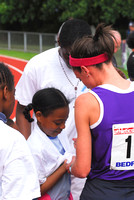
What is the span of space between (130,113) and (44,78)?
A: 1373 mm

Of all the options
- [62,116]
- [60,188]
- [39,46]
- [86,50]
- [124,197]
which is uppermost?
[86,50]

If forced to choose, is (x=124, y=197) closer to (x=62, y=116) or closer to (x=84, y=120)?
(x=84, y=120)

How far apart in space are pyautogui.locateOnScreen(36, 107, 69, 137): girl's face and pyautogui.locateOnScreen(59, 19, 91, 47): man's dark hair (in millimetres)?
639

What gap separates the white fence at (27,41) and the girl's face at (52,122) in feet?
70.7

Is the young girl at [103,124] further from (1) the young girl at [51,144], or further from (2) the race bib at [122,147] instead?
(1) the young girl at [51,144]

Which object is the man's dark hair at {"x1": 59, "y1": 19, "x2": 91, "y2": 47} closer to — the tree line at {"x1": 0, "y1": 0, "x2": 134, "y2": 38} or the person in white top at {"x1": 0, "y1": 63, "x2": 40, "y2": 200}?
the person in white top at {"x1": 0, "y1": 63, "x2": 40, "y2": 200}

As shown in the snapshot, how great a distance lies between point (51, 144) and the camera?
333cm

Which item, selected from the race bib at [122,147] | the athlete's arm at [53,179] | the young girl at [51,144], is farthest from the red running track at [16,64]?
the race bib at [122,147]

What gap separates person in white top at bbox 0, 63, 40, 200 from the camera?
232 cm

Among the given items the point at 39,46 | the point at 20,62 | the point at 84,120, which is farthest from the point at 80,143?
the point at 39,46

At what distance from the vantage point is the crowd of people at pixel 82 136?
240 cm

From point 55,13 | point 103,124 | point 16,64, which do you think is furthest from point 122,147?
point 55,13

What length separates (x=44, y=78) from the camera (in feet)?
12.8

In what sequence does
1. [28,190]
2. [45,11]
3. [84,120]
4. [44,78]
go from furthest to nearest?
1. [45,11]
2. [44,78]
3. [84,120]
4. [28,190]
